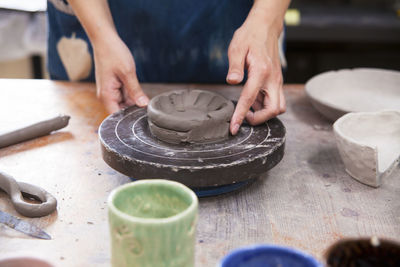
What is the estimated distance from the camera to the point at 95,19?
1.61m

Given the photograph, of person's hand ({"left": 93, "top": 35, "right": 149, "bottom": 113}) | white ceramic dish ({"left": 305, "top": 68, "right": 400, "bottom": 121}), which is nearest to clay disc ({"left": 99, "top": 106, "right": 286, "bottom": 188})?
person's hand ({"left": 93, "top": 35, "right": 149, "bottom": 113})

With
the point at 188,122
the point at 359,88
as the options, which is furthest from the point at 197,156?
the point at 359,88

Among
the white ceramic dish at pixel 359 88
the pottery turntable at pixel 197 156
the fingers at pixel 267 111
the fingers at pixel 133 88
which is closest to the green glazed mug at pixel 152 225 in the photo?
the pottery turntable at pixel 197 156

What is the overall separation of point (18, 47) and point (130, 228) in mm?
3613

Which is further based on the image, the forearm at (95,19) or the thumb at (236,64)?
the forearm at (95,19)

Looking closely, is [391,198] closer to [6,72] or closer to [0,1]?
[0,1]

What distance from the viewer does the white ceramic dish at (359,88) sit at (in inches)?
74.0

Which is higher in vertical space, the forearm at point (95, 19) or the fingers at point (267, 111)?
the forearm at point (95, 19)

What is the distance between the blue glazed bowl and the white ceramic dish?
1.26 meters

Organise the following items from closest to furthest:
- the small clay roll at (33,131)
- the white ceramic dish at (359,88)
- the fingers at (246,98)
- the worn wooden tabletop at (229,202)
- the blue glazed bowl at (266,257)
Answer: the blue glazed bowl at (266,257) → the worn wooden tabletop at (229,202) → the fingers at (246,98) → the small clay roll at (33,131) → the white ceramic dish at (359,88)

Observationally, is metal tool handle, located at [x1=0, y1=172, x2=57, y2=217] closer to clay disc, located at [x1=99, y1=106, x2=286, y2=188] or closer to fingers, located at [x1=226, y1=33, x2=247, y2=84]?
clay disc, located at [x1=99, y1=106, x2=286, y2=188]

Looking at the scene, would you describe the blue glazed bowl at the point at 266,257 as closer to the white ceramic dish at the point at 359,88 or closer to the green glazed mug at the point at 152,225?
the green glazed mug at the point at 152,225

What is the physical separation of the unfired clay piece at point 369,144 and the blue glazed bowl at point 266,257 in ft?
2.22

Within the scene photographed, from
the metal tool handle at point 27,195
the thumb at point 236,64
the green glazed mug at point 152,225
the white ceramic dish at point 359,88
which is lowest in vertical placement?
the metal tool handle at point 27,195
